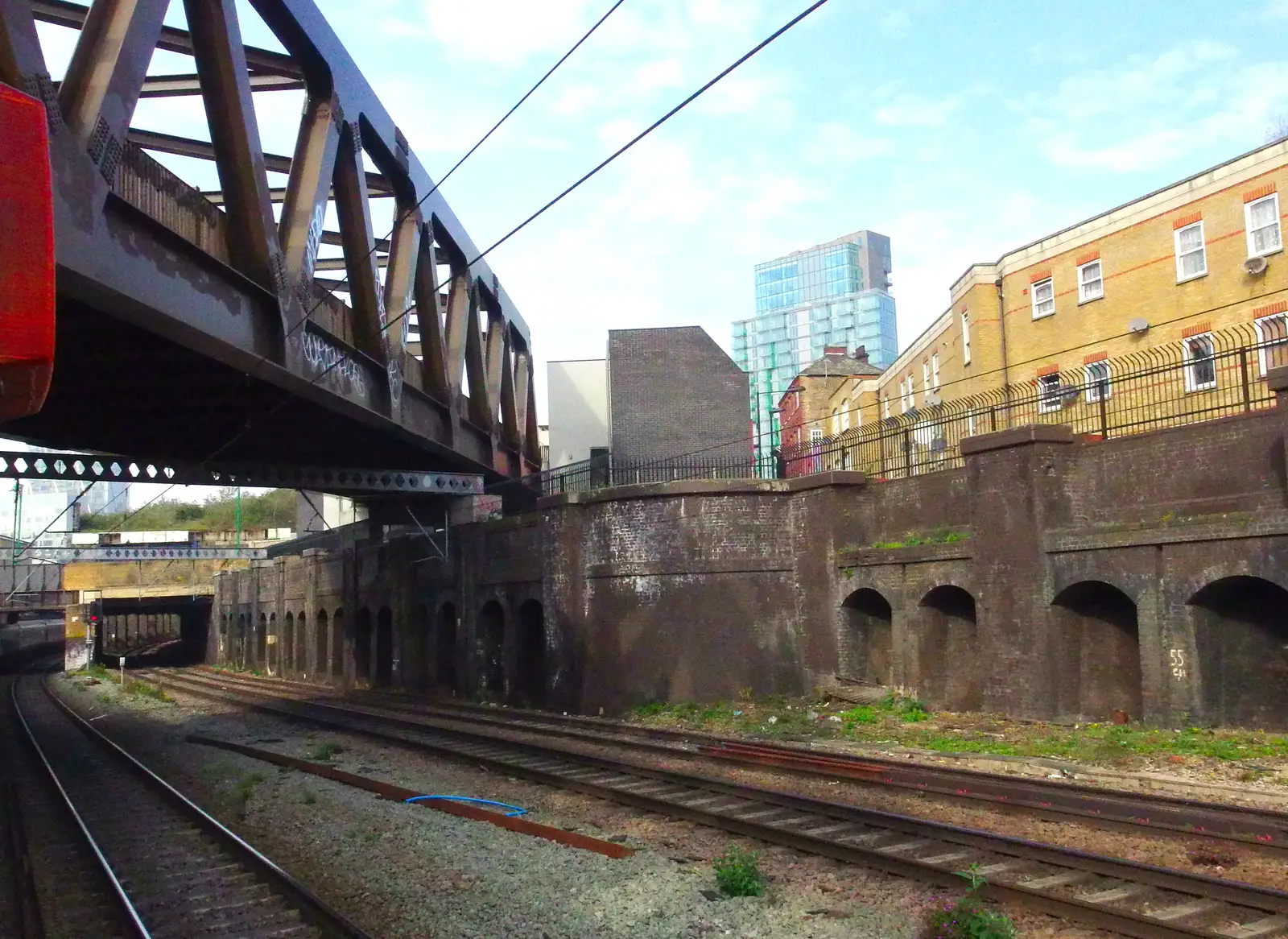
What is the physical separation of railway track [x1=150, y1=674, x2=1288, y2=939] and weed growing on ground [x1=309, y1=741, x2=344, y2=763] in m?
2.57

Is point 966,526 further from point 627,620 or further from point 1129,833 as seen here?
point 1129,833

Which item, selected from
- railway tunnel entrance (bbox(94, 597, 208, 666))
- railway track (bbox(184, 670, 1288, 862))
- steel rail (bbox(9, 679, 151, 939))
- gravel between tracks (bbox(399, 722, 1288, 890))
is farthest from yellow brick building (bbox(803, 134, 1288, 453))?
railway tunnel entrance (bbox(94, 597, 208, 666))

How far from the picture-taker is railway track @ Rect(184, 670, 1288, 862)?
9.03 metres

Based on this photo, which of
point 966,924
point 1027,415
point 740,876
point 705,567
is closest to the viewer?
point 966,924

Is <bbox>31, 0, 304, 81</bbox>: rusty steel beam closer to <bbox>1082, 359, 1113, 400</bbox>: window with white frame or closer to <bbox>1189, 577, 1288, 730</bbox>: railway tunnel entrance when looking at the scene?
<bbox>1189, 577, 1288, 730</bbox>: railway tunnel entrance

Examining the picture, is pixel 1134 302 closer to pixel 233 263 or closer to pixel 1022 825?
pixel 1022 825

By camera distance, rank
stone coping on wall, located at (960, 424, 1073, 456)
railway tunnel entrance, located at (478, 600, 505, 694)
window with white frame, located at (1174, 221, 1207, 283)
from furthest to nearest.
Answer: railway tunnel entrance, located at (478, 600, 505, 694) → window with white frame, located at (1174, 221, 1207, 283) → stone coping on wall, located at (960, 424, 1073, 456)

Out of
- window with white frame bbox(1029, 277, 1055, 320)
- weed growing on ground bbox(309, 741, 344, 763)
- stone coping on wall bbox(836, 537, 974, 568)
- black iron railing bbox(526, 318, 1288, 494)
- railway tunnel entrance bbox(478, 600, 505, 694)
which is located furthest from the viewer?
window with white frame bbox(1029, 277, 1055, 320)

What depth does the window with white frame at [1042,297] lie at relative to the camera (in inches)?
1120

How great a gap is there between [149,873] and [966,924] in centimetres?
759

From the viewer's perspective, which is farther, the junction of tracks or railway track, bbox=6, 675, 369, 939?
railway track, bbox=6, 675, 369, 939

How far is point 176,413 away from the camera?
1731 cm

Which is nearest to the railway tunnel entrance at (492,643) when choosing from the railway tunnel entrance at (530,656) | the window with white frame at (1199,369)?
the railway tunnel entrance at (530,656)

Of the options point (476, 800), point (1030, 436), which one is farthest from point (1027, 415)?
point (476, 800)
